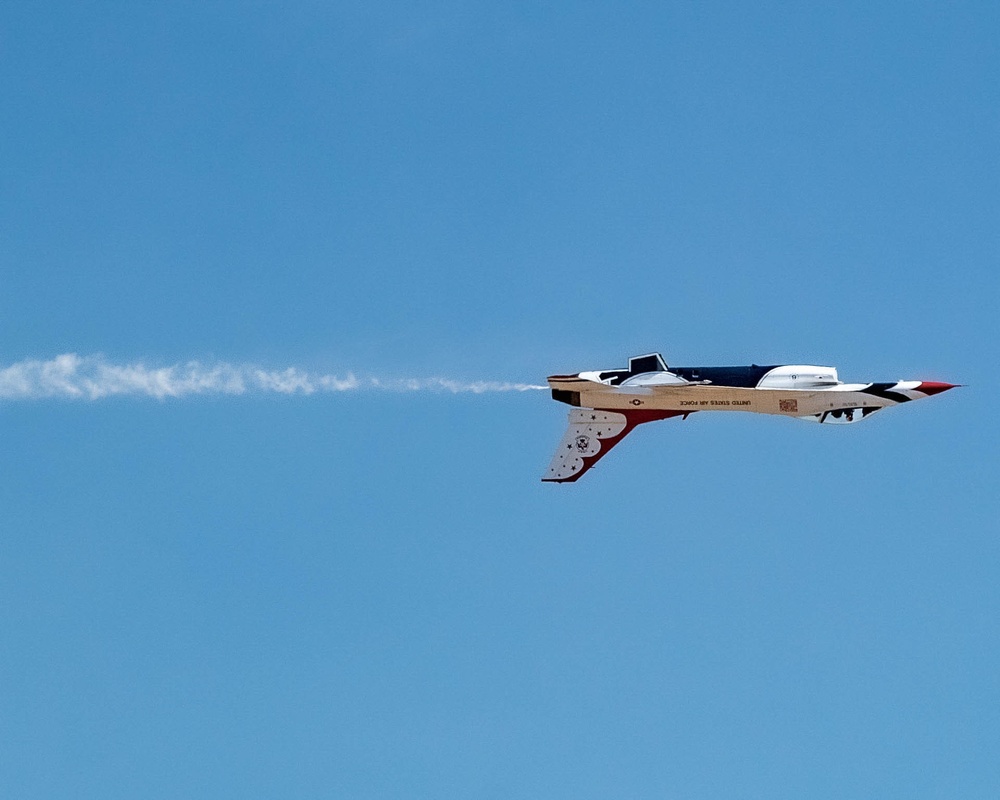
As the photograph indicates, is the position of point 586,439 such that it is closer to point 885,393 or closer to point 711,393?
point 711,393

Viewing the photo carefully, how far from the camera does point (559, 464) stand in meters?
95.9

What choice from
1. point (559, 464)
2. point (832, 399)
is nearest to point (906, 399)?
point (832, 399)

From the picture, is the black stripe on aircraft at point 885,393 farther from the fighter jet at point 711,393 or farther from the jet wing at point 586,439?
the jet wing at point 586,439

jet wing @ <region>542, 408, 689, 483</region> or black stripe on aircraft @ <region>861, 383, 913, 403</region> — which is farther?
jet wing @ <region>542, 408, 689, 483</region>

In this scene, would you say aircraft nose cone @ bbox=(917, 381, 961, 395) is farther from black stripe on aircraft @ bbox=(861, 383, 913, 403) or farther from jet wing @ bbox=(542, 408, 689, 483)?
jet wing @ bbox=(542, 408, 689, 483)

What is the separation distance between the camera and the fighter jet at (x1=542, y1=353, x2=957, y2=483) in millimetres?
93500

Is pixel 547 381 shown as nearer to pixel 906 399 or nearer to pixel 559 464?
pixel 559 464

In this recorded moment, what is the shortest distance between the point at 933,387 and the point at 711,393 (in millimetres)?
14478

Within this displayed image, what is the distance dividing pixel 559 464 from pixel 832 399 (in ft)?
58.7

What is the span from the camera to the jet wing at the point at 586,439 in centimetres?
9569

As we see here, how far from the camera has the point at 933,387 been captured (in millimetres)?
94688

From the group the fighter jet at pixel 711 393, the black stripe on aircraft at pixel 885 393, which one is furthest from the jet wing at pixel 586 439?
the black stripe on aircraft at pixel 885 393

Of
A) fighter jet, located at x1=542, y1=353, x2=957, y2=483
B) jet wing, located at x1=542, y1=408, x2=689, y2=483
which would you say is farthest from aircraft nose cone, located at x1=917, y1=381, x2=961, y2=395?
jet wing, located at x1=542, y1=408, x2=689, y2=483

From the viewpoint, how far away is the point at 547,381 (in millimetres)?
95562
